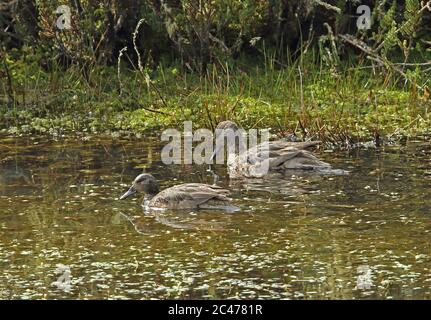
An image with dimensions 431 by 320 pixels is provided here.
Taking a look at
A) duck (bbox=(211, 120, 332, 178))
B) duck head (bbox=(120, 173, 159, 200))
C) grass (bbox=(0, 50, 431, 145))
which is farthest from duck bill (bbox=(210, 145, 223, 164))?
duck head (bbox=(120, 173, 159, 200))

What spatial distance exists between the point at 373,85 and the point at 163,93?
240 centimetres

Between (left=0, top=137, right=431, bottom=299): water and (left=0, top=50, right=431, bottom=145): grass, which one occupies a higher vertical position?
(left=0, top=50, right=431, bottom=145): grass

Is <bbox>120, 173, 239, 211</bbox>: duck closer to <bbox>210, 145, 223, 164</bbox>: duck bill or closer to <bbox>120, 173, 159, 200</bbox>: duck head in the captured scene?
<bbox>120, 173, 159, 200</bbox>: duck head

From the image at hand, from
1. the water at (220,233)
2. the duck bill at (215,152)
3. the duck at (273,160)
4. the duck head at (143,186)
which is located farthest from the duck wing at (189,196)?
the duck bill at (215,152)

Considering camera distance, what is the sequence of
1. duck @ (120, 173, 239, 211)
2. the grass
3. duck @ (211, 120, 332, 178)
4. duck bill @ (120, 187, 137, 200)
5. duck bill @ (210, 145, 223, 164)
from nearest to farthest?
duck @ (120, 173, 239, 211), duck bill @ (120, 187, 137, 200), duck @ (211, 120, 332, 178), duck bill @ (210, 145, 223, 164), the grass

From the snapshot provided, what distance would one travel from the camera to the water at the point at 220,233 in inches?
311

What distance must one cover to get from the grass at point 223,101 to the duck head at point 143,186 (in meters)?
2.36

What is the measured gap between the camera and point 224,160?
1220 cm

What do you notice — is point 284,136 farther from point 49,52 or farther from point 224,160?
point 49,52

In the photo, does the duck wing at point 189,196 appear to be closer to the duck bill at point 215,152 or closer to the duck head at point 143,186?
the duck head at point 143,186

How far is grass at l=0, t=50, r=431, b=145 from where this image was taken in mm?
13000

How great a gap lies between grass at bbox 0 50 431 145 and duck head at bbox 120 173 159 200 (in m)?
2.36

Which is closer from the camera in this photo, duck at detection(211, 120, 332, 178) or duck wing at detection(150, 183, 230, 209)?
duck wing at detection(150, 183, 230, 209)
